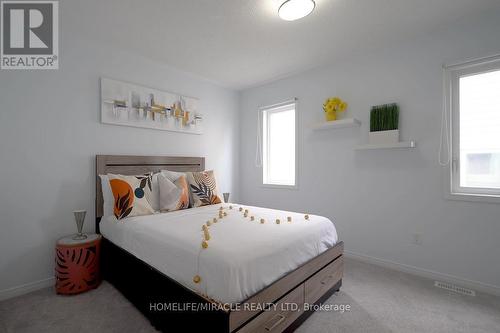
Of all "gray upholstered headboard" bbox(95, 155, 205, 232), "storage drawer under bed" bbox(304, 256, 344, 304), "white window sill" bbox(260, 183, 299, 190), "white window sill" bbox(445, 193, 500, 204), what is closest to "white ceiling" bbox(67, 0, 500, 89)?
"gray upholstered headboard" bbox(95, 155, 205, 232)

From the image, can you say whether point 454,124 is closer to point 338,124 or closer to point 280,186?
point 338,124

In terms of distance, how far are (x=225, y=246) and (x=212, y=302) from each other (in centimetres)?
29

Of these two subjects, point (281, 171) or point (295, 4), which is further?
point (281, 171)

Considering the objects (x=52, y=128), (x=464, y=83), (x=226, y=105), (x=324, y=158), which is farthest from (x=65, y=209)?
(x=464, y=83)

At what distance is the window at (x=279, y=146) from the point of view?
3621 millimetres

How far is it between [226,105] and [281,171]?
1.48 m

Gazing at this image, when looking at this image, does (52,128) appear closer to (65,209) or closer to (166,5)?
(65,209)

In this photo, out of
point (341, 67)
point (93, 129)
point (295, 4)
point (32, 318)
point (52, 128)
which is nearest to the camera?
point (32, 318)

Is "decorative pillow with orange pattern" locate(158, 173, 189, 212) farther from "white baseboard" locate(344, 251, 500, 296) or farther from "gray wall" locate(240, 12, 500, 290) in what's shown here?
"white baseboard" locate(344, 251, 500, 296)

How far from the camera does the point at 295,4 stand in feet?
6.02

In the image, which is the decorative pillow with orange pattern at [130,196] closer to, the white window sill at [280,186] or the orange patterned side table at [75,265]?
the orange patterned side table at [75,265]

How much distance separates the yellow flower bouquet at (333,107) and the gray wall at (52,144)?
232cm

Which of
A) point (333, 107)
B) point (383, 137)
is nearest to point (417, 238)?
point (383, 137)

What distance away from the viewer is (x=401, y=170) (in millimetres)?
2508
